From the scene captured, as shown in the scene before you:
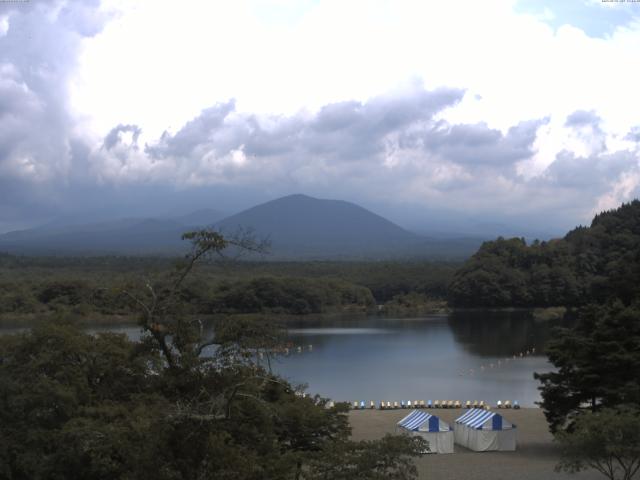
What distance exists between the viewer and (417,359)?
3334 centimetres

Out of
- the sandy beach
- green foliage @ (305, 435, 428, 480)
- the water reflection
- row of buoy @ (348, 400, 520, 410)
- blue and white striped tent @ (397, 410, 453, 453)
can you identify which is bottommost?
the water reflection

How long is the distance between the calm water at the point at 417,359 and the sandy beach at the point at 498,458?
2903 millimetres

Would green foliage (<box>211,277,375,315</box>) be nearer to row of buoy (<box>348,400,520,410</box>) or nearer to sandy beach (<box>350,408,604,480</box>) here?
row of buoy (<box>348,400,520,410</box>)

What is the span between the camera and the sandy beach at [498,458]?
13.3 m

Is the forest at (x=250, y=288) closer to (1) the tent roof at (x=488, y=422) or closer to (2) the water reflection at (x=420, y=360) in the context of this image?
(2) the water reflection at (x=420, y=360)

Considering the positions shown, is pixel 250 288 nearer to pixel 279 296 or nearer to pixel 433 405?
pixel 279 296

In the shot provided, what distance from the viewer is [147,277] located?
804 cm

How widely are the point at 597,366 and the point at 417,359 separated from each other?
18.8m

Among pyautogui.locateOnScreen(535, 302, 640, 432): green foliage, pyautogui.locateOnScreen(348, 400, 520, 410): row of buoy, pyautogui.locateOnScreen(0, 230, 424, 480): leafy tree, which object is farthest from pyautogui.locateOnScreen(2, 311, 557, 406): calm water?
pyautogui.locateOnScreen(0, 230, 424, 480): leafy tree

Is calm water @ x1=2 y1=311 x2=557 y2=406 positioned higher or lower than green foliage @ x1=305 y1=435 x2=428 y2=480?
lower

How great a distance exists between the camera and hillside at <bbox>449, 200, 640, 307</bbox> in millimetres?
59250

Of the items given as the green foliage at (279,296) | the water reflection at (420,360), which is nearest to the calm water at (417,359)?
the water reflection at (420,360)

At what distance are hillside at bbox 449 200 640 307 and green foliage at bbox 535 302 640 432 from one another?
4273 cm

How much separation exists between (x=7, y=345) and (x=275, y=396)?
13.7ft
